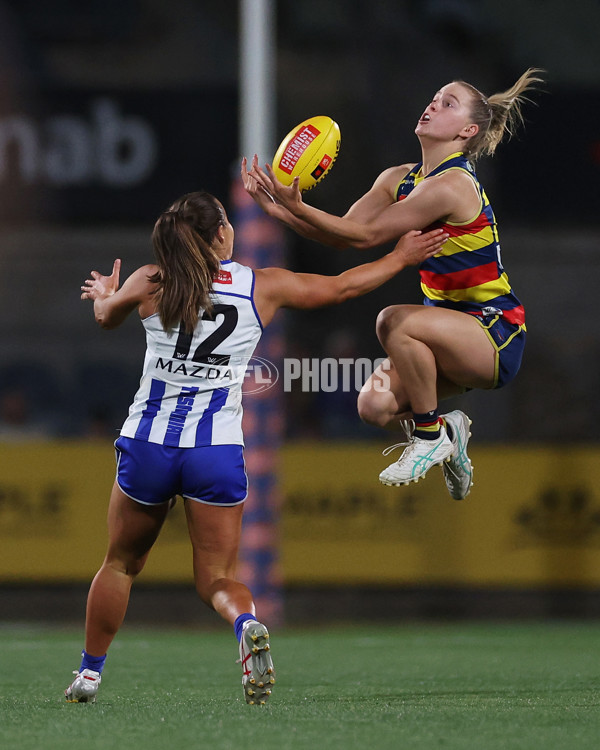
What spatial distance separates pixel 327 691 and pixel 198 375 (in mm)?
1817

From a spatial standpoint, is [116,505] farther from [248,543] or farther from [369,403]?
[248,543]

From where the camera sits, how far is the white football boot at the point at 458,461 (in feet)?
18.3

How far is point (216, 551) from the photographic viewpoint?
4840 millimetres

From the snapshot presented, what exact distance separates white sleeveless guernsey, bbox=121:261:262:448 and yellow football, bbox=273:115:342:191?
1.83ft

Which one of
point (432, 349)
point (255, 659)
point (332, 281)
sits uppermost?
point (332, 281)

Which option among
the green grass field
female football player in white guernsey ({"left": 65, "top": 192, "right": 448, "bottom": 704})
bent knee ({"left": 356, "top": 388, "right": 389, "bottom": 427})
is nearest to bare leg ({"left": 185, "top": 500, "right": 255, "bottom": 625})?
female football player in white guernsey ({"left": 65, "top": 192, "right": 448, "bottom": 704})

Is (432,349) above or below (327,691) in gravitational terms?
above

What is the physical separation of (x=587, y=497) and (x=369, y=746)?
23.4 ft

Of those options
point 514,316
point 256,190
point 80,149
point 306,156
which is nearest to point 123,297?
point 256,190

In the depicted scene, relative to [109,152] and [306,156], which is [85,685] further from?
[109,152]

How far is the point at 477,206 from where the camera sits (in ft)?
16.9

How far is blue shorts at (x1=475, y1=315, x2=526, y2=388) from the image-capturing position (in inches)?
207

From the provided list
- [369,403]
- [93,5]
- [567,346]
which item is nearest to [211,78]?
[93,5]

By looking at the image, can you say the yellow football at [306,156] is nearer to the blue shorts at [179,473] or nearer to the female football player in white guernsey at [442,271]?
the female football player in white guernsey at [442,271]
